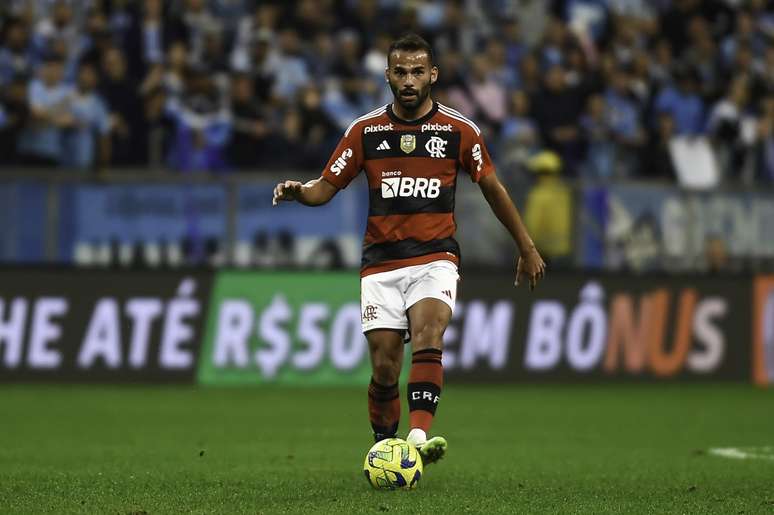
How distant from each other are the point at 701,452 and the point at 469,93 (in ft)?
30.2

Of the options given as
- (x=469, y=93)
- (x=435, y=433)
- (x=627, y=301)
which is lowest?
(x=435, y=433)

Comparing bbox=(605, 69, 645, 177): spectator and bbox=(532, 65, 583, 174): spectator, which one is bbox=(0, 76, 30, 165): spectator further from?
bbox=(605, 69, 645, 177): spectator

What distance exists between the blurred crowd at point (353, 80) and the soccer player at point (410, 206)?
27.8 ft

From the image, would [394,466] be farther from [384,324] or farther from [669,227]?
[669,227]

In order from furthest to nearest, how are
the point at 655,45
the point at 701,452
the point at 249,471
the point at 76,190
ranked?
the point at 655,45 → the point at 76,190 → the point at 701,452 → the point at 249,471

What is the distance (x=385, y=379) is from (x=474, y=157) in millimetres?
1296

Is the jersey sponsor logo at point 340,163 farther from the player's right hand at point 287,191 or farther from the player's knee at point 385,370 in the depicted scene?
the player's knee at point 385,370

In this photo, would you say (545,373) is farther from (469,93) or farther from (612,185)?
(469,93)

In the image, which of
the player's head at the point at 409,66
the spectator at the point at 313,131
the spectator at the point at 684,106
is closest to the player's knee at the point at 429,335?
the player's head at the point at 409,66

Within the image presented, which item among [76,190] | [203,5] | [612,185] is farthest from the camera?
[203,5]

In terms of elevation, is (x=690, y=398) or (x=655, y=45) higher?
(x=655, y=45)

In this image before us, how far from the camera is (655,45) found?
22375 millimetres

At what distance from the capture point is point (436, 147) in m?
8.15

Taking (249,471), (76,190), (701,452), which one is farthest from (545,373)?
(249,471)
